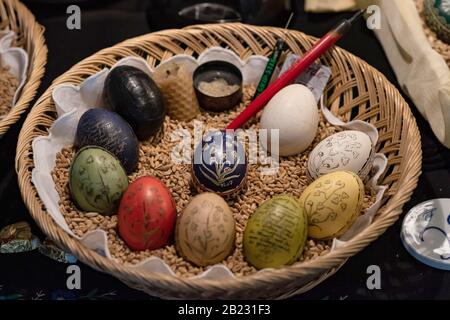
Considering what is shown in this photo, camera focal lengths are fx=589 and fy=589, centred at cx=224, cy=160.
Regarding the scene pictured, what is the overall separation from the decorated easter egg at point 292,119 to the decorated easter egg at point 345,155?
0.05 metres

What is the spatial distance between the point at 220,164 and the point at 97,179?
196mm

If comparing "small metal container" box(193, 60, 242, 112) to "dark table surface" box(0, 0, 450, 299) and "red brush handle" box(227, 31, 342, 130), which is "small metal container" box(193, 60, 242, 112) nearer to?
"red brush handle" box(227, 31, 342, 130)

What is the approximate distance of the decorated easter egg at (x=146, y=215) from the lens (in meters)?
0.88

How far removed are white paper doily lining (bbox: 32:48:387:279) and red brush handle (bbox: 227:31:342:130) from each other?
9 centimetres

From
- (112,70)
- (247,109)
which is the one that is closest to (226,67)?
(247,109)

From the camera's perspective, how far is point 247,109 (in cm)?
111

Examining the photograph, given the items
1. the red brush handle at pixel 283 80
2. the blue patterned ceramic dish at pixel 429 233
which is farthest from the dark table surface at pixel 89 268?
the red brush handle at pixel 283 80

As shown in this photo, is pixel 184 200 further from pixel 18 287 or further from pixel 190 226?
pixel 18 287

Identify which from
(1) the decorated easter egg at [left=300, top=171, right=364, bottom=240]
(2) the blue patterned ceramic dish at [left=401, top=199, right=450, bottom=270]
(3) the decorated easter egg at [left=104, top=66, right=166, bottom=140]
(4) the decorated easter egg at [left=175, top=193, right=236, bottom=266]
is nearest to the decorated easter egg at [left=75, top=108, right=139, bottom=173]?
(3) the decorated easter egg at [left=104, top=66, right=166, bottom=140]

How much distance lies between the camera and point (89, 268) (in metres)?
0.98

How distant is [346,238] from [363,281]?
85 millimetres

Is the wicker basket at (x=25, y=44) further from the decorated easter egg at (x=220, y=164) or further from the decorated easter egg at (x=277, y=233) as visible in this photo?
the decorated easter egg at (x=277, y=233)

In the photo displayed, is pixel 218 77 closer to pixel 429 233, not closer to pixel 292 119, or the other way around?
pixel 292 119

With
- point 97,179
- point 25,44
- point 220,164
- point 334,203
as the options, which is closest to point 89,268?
point 97,179
